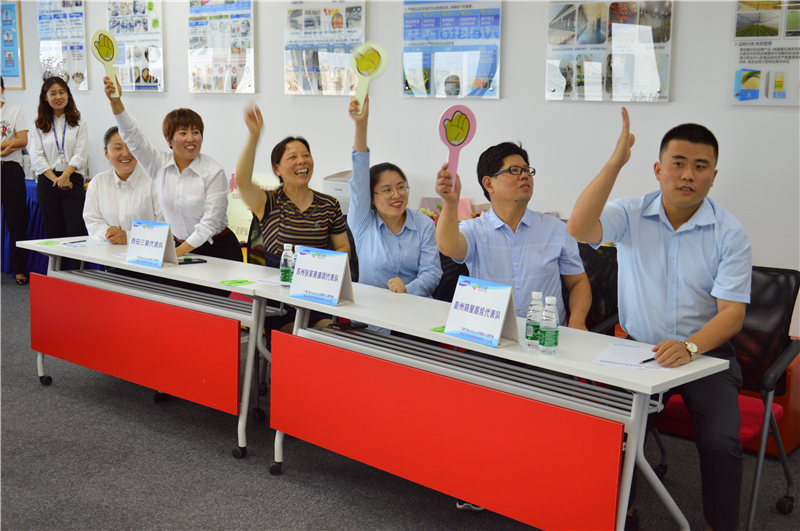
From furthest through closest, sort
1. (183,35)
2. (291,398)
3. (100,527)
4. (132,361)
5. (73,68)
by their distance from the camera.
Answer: (73,68)
(183,35)
(132,361)
(291,398)
(100,527)

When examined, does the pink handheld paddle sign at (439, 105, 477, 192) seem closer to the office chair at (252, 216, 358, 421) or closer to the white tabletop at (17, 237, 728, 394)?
the white tabletop at (17, 237, 728, 394)

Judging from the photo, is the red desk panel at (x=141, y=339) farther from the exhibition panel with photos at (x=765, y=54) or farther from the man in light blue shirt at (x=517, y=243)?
the exhibition panel with photos at (x=765, y=54)

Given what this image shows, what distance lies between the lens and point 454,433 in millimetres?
1979

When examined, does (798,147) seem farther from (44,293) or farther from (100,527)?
(44,293)

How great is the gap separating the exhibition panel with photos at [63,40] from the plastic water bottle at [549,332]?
5.63m

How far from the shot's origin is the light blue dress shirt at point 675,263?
6.63 ft

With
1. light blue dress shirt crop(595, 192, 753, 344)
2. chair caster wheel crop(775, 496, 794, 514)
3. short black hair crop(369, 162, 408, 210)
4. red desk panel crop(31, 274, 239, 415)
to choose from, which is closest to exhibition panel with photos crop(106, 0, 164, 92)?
red desk panel crop(31, 274, 239, 415)

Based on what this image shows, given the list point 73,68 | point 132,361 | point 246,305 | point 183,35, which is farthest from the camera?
point 73,68

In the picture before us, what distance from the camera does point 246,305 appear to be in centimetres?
273

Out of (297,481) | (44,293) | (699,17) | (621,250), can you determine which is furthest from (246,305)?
(699,17)

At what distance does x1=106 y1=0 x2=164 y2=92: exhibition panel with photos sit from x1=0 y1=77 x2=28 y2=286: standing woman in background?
918 mm

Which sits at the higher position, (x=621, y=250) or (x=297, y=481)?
(x=621, y=250)

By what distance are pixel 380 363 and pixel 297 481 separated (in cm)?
66

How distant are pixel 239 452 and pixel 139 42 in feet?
14.0
